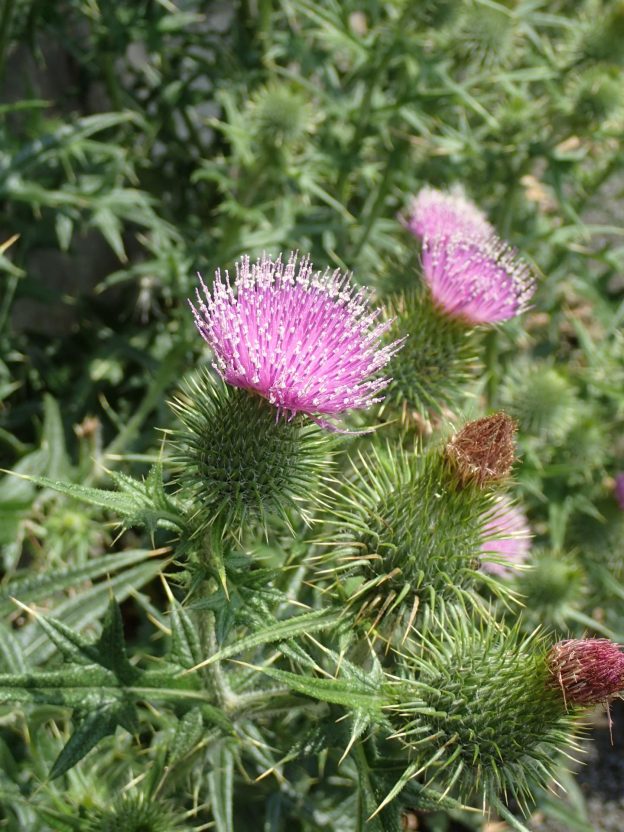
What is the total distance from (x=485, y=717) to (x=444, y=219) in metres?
2.39

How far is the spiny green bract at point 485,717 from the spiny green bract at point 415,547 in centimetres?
15

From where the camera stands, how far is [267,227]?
15.4 ft

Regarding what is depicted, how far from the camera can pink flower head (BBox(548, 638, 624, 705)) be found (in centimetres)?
221

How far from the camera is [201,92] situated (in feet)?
17.6

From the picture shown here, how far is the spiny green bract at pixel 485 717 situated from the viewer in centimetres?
235

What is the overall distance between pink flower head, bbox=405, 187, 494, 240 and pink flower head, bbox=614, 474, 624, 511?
5.87ft

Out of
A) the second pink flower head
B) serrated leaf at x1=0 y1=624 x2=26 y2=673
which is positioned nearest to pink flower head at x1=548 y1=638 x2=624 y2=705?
the second pink flower head

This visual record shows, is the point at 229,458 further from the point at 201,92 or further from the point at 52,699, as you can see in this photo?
the point at 201,92

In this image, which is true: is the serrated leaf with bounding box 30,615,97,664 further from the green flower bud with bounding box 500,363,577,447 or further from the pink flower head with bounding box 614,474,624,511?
the pink flower head with bounding box 614,474,624,511

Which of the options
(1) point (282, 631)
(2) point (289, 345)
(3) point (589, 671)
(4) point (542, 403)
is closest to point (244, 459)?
(2) point (289, 345)

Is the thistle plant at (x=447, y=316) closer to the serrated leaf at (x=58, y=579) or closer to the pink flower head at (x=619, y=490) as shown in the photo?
the serrated leaf at (x=58, y=579)

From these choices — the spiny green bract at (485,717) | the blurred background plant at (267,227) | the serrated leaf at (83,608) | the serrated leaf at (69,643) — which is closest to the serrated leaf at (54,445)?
the blurred background plant at (267,227)

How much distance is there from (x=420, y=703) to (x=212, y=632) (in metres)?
0.65

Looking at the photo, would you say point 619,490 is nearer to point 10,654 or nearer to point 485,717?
point 485,717
